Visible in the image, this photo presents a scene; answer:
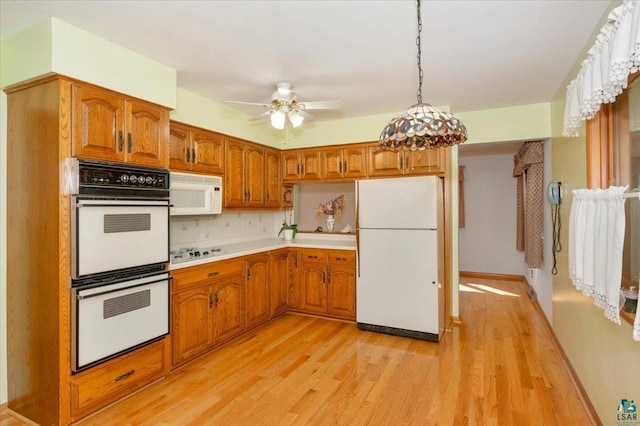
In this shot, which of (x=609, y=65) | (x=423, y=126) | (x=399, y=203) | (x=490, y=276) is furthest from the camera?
(x=490, y=276)

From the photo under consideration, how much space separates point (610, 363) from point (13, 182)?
3818 millimetres

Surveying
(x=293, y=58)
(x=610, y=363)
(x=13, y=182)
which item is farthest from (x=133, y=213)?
(x=610, y=363)

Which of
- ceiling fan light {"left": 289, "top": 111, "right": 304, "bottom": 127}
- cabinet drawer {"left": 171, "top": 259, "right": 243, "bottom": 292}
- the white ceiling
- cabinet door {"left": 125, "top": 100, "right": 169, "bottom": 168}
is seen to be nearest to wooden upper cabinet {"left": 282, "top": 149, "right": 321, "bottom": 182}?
the white ceiling

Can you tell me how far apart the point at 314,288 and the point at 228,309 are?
1154 millimetres

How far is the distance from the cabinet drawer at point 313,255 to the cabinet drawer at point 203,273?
91 centimetres

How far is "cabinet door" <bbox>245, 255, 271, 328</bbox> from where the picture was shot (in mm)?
3551

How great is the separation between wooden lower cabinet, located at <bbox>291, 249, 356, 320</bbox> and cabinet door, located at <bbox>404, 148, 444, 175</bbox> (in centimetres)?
117

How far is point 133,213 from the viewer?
2354mm

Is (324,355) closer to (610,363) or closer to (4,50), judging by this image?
(610,363)

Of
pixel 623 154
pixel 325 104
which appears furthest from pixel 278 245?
pixel 623 154

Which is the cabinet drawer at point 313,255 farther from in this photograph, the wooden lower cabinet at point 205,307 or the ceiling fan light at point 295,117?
the ceiling fan light at point 295,117

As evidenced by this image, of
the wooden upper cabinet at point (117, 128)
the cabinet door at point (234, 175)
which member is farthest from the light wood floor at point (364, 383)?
the wooden upper cabinet at point (117, 128)

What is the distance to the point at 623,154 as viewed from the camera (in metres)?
1.86

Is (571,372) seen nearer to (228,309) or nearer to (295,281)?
(295,281)
